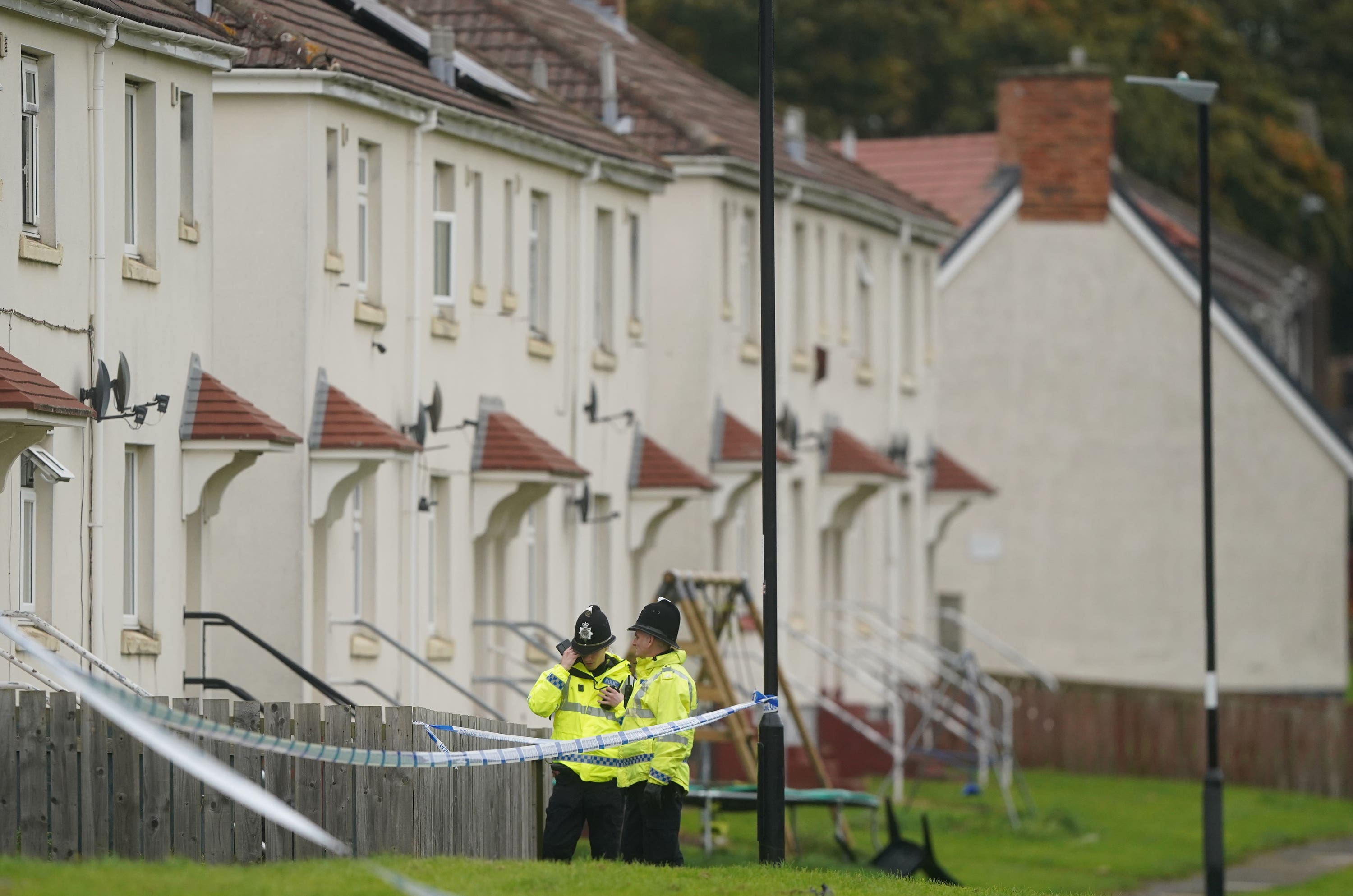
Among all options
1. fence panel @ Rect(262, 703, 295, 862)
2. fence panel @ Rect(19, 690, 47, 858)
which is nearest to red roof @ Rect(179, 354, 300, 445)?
fence panel @ Rect(262, 703, 295, 862)

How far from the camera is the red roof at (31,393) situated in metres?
19.2

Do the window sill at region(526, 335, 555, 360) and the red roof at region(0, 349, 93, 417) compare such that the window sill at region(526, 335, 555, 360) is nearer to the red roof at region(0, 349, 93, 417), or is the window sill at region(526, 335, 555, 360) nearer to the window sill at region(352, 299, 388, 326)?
the window sill at region(352, 299, 388, 326)

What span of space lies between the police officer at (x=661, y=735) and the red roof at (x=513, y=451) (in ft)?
39.9

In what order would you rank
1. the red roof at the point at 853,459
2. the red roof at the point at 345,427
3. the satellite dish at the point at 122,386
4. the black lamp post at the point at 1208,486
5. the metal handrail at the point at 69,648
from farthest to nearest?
the red roof at the point at 853,459
the black lamp post at the point at 1208,486
the red roof at the point at 345,427
the satellite dish at the point at 122,386
the metal handrail at the point at 69,648

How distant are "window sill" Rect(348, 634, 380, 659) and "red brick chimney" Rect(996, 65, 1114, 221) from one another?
27.0 m

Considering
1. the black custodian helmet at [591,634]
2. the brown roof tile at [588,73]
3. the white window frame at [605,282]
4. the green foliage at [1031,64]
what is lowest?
the black custodian helmet at [591,634]

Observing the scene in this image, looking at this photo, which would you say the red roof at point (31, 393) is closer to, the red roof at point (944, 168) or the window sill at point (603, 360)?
the window sill at point (603, 360)

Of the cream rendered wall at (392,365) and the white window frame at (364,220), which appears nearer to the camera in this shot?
the cream rendered wall at (392,365)

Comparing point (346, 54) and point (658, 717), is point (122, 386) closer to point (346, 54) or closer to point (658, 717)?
point (346, 54)

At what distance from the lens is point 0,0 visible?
806 inches

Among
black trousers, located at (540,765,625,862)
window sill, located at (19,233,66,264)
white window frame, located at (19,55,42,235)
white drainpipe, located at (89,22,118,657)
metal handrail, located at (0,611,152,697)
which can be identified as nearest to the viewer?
black trousers, located at (540,765,625,862)

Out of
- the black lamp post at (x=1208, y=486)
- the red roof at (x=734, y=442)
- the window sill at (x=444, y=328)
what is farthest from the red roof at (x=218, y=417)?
the red roof at (x=734, y=442)

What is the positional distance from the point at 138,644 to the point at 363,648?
5.24 metres

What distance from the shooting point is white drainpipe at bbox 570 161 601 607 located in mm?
33625
